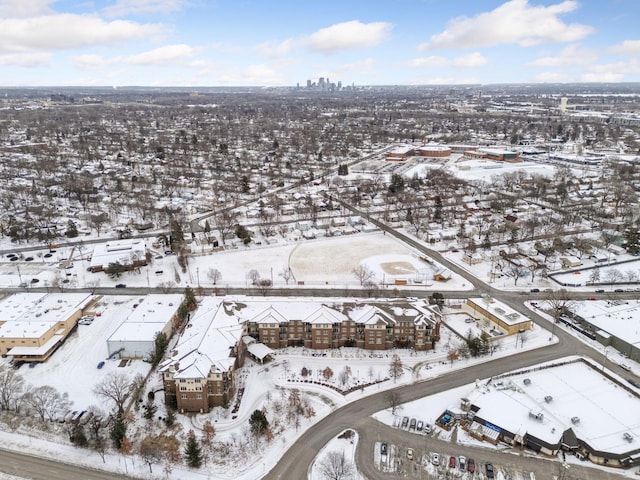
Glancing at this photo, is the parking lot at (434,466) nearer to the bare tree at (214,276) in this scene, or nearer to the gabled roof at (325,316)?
the gabled roof at (325,316)

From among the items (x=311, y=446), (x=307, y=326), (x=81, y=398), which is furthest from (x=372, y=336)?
(x=81, y=398)

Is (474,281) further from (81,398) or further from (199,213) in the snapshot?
(199,213)

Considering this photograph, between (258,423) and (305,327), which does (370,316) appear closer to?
(305,327)

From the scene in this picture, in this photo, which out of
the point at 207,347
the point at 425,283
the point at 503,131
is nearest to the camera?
the point at 207,347

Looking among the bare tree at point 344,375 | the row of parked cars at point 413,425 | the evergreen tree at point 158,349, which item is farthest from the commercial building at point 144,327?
the row of parked cars at point 413,425

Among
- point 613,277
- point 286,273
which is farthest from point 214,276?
point 613,277

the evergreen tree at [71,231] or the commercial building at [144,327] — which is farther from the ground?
the evergreen tree at [71,231]

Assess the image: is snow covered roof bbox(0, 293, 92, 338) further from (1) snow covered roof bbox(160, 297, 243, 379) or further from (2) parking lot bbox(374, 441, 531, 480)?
(2) parking lot bbox(374, 441, 531, 480)
